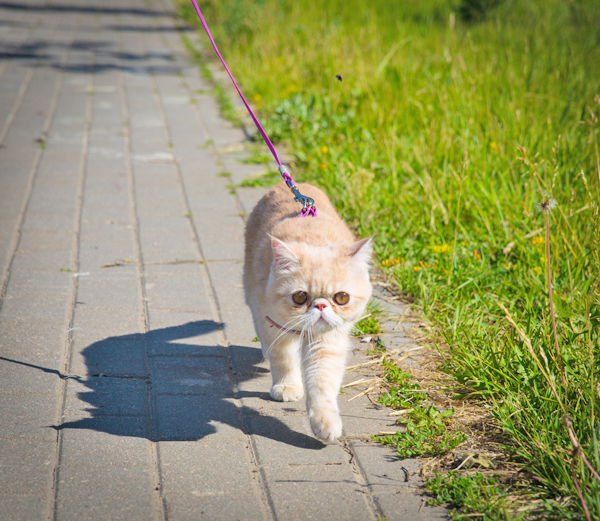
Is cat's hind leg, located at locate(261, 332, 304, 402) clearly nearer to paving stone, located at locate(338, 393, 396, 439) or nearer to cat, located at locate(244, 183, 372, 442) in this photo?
cat, located at locate(244, 183, 372, 442)

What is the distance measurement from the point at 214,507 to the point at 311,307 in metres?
0.85

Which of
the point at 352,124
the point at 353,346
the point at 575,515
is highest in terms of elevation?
the point at 352,124

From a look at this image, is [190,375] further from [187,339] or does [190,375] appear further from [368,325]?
[368,325]

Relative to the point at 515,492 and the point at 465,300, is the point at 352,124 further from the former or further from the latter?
the point at 515,492

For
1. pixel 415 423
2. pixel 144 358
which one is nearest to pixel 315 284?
pixel 415 423

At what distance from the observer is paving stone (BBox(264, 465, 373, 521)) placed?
80.1 inches

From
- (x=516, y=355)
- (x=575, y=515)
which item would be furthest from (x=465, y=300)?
(x=575, y=515)

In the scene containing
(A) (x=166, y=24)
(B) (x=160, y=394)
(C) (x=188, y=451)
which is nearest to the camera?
(C) (x=188, y=451)

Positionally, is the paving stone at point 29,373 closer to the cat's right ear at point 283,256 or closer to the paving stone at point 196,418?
the paving stone at point 196,418

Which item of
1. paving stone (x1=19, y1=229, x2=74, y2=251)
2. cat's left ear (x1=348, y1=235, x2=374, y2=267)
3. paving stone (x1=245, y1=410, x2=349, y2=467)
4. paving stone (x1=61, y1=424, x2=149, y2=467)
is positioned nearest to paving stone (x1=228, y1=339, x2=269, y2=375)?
paving stone (x1=245, y1=410, x2=349, y2=467)

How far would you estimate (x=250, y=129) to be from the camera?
670 centimetres

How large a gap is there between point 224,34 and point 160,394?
882 cm

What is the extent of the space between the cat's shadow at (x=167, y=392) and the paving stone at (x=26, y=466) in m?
0.16

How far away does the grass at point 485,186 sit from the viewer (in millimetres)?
2381
